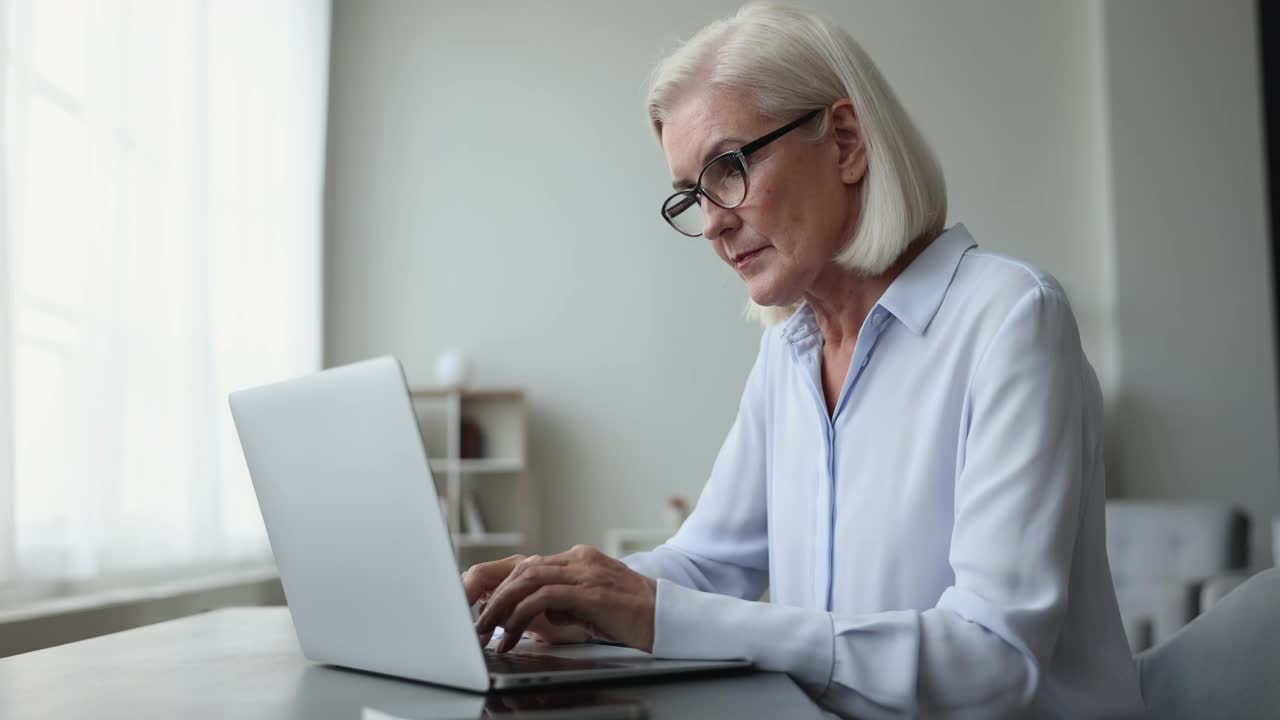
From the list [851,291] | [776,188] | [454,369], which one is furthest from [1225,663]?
[454,369]

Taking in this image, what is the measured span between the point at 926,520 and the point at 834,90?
0.51 meters

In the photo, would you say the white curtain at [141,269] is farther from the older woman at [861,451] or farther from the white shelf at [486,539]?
the older woman at [861,451]

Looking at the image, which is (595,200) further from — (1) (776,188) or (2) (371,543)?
(2) (371,543)

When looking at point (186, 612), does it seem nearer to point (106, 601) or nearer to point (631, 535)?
point (106, 601)

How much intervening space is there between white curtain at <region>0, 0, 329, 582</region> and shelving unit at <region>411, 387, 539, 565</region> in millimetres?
701

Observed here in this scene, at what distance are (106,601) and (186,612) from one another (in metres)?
0.55

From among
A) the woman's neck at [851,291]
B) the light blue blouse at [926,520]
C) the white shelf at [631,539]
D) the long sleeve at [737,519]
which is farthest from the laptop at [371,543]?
the white shelf at [631,539]

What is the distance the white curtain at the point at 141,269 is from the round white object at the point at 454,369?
62 centimetres

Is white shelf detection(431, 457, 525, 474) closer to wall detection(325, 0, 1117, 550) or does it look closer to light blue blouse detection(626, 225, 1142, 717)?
wall detection(325, 0, 1117, 550)

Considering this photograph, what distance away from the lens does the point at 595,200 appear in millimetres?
5145

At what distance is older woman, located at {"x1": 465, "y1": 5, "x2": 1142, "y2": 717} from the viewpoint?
89 cm

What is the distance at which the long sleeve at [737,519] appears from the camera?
4.67 feet

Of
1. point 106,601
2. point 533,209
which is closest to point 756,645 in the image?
point 106,601

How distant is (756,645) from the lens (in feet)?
2.90
